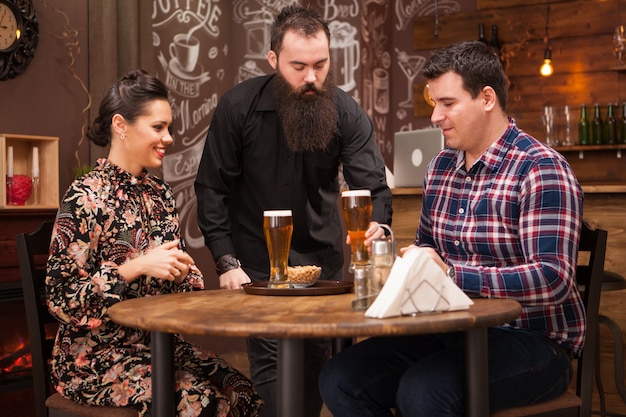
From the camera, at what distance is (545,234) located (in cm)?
205

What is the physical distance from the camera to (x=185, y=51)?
527 cm

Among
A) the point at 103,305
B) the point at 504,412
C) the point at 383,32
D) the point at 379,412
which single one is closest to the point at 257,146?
Result: the point at 103,305

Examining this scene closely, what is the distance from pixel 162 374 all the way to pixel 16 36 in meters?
2.65

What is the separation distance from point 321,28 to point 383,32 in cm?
370

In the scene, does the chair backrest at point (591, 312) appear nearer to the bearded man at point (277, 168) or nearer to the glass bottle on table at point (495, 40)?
the bearded man at point (277, 168)

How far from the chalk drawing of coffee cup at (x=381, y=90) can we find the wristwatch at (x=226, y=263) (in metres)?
3.63

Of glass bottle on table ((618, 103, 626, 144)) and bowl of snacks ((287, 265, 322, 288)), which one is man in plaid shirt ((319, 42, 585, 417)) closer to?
bowl of snacks ((287, 265, 322, 288))

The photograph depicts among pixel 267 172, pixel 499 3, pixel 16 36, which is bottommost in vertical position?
pixel 267 172

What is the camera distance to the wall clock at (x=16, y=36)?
13.1 ft

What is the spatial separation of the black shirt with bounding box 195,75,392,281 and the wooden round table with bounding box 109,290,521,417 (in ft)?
3.13

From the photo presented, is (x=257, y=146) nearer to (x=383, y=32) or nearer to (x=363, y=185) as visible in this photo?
(x=363, y=185)

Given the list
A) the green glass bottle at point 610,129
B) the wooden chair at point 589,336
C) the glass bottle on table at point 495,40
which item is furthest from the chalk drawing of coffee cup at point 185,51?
the wooden chair at point 589,336

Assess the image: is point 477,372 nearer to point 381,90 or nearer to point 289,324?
point 289,324

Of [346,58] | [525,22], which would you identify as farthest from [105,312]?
[525,22]
